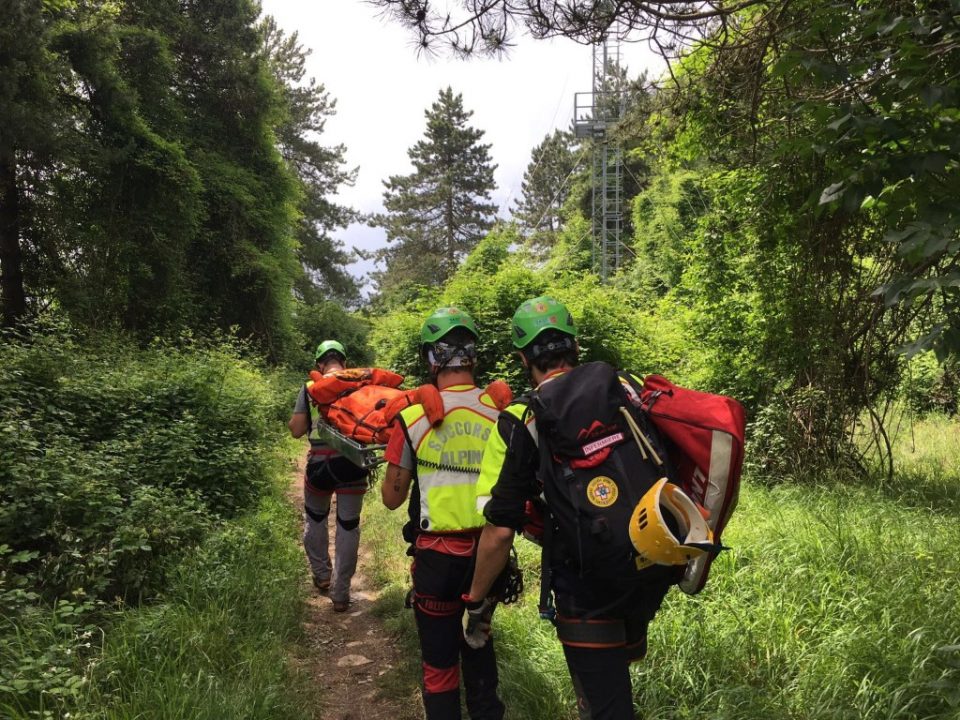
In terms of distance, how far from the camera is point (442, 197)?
3856 cm

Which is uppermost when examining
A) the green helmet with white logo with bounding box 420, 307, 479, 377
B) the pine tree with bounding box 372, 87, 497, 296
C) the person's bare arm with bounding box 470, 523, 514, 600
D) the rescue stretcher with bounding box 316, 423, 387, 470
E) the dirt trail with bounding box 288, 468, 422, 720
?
the pine tree with bounding box 372, 87, 497, 296

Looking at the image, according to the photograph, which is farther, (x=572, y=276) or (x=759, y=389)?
(x=572, y=276)

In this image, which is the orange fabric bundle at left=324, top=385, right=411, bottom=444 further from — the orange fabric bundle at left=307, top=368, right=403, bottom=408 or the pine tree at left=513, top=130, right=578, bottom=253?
the pine tree at left=513, top=130, right=578, bottom=253

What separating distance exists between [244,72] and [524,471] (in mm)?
21017

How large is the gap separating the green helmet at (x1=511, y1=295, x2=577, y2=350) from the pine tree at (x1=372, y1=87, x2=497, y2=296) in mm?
36540

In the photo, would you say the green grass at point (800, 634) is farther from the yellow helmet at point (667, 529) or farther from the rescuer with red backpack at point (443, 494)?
the yellow helmet at point (667, 529)

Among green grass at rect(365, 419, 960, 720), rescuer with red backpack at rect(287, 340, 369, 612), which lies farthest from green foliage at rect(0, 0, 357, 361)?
green grass at rect(365, 419, 960, 720)

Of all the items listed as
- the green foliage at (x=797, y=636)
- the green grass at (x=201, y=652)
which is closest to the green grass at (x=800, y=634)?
the green foliage at (x=797, y=636)

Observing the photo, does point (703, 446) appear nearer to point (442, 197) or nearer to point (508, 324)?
point (508, 324)

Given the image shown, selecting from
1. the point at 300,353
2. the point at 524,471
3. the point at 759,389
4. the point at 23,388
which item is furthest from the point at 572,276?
the point at 300,353

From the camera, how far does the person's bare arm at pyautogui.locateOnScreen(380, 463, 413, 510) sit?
9.29 feet

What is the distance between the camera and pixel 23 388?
5.77 m

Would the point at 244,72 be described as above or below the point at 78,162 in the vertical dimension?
above

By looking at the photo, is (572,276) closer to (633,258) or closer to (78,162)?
(78,162)
